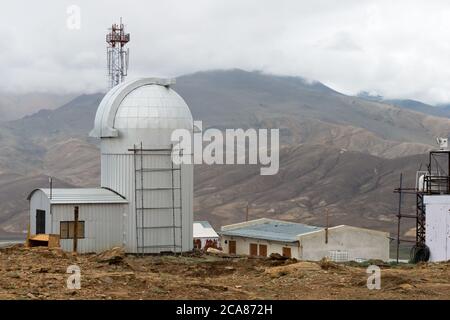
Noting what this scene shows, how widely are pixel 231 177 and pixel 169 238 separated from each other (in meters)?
110

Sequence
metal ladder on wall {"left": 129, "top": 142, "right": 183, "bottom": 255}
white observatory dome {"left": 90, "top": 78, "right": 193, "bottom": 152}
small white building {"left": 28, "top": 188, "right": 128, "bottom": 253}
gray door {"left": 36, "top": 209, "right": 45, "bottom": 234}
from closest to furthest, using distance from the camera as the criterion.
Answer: small white building {"left": 28, "top": 188, "right": 128, "bottom": 253}
gray door {"left": 36, "top": 209, "right": 45, "bottom": 234}
metal ladder on wall {"left": 129, "top": 142, "right": 183, "bottom": 255}
white observatory dome {"left": 90, "top": 78, "right": 193, "bottom": 152}

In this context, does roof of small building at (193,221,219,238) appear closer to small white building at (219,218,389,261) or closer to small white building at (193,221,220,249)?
small white building at (193,221,220,249)

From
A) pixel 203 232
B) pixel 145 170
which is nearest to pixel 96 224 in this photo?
pixel 145 170

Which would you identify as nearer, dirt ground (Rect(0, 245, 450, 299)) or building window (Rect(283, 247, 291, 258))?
dirt ground (Rect(0, 245, 450, 299))

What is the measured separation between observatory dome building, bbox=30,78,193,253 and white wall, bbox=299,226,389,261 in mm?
11732

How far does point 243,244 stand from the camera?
49344 mm

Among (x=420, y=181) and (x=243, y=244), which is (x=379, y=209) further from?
(x=420, y=181)

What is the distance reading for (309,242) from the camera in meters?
45.7

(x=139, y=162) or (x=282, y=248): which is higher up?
(x=139, y=162)

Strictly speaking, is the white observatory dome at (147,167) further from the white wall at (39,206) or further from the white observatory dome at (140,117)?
the white wall at (39,206)

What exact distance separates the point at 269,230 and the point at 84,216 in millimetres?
19428

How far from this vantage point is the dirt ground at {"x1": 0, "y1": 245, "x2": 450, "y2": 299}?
17.3m

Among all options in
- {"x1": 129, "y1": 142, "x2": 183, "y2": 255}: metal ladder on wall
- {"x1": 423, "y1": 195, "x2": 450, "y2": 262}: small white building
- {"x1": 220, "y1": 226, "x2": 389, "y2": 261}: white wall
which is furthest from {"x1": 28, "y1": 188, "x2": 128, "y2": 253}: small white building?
{"x1": 220, "y1": 226, "x2": 389, "y2": 261}: white wall
